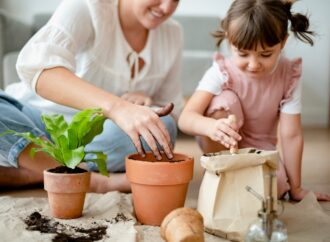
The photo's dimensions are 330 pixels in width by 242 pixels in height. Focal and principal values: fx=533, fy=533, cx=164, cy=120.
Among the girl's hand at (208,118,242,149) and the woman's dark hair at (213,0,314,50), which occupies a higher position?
the woman's dark hair at (213,0,314,50)

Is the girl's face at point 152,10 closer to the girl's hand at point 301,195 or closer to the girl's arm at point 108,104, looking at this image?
the girl's arm at point 108,104

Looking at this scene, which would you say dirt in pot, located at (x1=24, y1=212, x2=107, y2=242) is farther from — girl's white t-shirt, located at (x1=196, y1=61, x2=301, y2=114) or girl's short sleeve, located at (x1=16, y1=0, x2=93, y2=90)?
girl's white t-shirt, located at (x1=196, y1=61, x2=301, y2=114)

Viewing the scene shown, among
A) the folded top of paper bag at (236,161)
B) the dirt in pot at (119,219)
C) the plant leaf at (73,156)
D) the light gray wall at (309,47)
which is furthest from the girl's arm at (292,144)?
the light gray wall at (309,47)

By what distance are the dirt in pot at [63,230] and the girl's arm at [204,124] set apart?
0.35 m

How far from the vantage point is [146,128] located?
117 centimetres

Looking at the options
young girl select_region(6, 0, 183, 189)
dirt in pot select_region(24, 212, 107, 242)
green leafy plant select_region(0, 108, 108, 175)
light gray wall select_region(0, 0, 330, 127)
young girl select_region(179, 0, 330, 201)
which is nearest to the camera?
dirt in pot select_region(24, 212, 107, 242)

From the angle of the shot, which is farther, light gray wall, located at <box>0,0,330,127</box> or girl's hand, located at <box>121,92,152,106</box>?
light gray wall, located at <box>0,0,330,127</box>

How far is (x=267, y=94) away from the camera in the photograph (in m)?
1.59

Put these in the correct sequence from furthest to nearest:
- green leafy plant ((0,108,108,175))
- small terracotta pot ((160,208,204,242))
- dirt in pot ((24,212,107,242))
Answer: green leafy plant ((0,108,108,175))
dirt in pot ((24,212,107,242))
small terracotta pot ((160,208,204,242))

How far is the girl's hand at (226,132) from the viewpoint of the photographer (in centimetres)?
123

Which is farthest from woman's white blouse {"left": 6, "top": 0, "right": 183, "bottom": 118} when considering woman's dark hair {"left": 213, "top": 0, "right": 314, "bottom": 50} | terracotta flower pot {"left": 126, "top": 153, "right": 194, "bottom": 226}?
terracotta flower pot {"left": 126, "top": 153, "right": 194, "bottom": 226}

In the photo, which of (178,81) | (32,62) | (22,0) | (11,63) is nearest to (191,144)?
(178,81)

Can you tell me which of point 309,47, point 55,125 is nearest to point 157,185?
point 55,125

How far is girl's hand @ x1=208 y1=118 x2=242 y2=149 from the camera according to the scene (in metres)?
1.23
